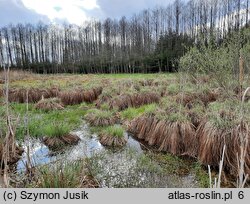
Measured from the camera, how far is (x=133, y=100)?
445 inches

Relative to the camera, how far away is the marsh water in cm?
453

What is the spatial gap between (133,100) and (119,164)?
6.07 meters

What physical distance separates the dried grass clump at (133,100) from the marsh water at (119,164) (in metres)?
3.89

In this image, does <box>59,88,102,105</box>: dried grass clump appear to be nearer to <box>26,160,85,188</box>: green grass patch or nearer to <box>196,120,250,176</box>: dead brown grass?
<box>196,120,250,176</box>: dead brown grass

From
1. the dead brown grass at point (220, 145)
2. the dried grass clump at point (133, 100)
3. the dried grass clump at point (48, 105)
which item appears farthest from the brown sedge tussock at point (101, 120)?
the dead brown grass at point (220, 145)

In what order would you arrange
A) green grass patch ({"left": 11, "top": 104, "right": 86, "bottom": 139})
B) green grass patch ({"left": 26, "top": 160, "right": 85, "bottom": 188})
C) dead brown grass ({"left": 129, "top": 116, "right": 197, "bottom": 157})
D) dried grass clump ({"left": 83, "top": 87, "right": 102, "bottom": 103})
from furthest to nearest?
dried grass clump ({"left": 83, "top": 87, "right": 102, "bottom": 103}), green grass patch ({"left": 11, "top": 104, "right": 86, "bottom": 139}), dead brown grass ({"left": 129, "top": 116, "right": 197, "bottom": 157}), green grass patch ({"left": 26, "top": 160, "right": 85, "bottom": 188})

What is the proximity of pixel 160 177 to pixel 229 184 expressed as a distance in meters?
1.22

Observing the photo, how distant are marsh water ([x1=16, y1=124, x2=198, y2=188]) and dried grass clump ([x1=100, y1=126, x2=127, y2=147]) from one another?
6.1 inches

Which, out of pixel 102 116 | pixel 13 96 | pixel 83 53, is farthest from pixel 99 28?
pixel 102 116

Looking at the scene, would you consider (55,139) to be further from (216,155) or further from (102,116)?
(216,155)

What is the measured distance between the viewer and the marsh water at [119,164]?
4.53m

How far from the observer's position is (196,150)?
18.9ft

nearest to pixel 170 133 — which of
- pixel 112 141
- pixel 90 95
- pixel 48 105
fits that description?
pixel 112 141

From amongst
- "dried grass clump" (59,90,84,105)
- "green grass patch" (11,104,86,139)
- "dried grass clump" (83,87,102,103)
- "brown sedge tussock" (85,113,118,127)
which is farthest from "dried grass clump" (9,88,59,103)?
"brown sedge tussock" (85,113,118,127)
